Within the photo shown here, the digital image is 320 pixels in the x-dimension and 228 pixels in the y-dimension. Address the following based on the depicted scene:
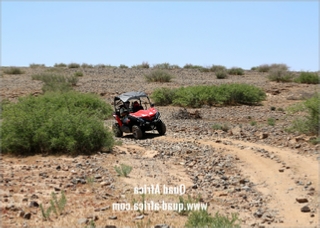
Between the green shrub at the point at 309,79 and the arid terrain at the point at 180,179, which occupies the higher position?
the green shrub at the point at 309,79

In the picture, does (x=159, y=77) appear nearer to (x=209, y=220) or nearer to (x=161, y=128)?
(x=161, y=128)

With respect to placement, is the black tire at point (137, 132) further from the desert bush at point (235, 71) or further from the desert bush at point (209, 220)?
the desert bush at point (235, 71)

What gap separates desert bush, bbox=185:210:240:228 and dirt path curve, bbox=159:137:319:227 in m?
0.83

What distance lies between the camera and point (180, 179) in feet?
34.7

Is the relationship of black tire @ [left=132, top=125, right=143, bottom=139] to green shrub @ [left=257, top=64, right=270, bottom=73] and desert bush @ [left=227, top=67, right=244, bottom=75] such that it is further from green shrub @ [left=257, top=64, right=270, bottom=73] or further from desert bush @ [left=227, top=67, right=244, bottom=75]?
green shrub @ [left=257, top=64, right=270, bottom=73]

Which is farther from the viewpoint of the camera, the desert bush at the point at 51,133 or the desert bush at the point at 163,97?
the desert bush at the point at 163,97

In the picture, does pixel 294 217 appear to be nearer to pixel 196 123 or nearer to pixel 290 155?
pixel 290 155

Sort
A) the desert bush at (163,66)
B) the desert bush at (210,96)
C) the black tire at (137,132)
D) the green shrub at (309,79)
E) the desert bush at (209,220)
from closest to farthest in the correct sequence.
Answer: the desert bush at (209,220)
the black tire at (137,132)
the desert bush at (210,96)
the green shrub at (309,79)
the desert bush at (163,66)

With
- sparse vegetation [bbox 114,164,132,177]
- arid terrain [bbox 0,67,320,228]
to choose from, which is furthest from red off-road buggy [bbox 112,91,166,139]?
sparse vegetation [bbox 114,164,132,177]

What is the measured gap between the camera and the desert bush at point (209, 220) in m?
7.45

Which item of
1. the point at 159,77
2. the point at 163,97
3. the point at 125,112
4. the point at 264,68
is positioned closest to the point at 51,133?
the point at 125,112

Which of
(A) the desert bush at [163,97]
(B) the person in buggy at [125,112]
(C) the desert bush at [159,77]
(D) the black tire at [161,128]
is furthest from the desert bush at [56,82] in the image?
(D) the black tire at [161,128]

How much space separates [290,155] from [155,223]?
497cm

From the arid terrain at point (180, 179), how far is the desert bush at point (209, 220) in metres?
0.32
